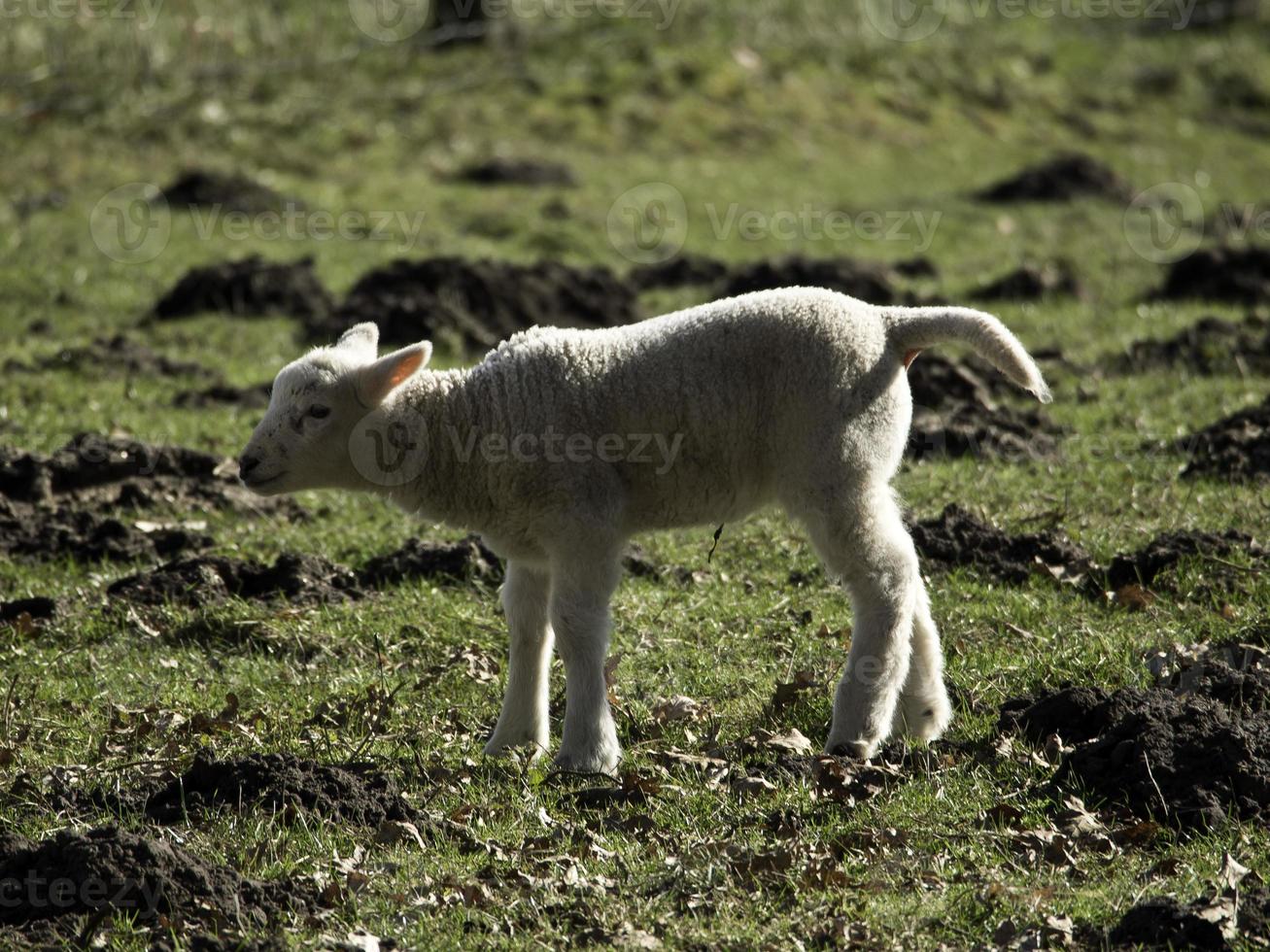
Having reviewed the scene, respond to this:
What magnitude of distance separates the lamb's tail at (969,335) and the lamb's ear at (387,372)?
172 cm

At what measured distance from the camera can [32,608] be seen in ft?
24.0

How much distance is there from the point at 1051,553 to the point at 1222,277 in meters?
6.70

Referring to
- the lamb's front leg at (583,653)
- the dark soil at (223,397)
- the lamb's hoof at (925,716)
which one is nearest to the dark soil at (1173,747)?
the lamb's hoof at (925,716)

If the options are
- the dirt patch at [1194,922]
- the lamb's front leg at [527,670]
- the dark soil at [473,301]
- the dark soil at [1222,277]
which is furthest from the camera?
the dark soil at [1222,277]

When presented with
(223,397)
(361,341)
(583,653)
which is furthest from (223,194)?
(583,653)

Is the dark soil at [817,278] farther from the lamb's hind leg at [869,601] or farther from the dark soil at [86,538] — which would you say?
the lamb's hind leg at [869,601]

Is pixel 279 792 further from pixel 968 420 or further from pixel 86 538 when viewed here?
pixel 968 420

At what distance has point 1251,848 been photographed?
471 cm

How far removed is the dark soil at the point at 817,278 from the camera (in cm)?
1262

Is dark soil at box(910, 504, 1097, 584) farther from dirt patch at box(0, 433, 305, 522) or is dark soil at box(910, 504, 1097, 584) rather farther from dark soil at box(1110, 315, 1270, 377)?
dark soil at box(1110, 315, 1270, 377)

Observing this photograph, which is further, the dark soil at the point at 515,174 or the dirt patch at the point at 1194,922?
the dark soil at the point at 515,174

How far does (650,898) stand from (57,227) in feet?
38.6

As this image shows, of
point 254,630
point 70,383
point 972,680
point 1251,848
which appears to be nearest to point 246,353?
point 70,383

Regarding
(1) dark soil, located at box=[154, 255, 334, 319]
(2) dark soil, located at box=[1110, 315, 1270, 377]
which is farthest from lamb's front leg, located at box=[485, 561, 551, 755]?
(1) dark soil, located at box=[154, 255, 334, 319]
